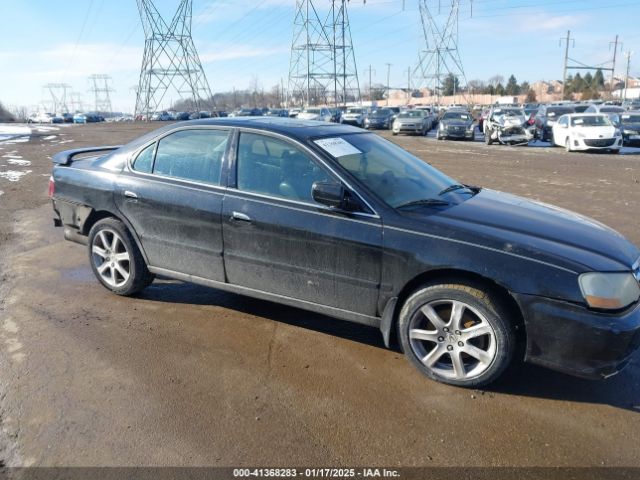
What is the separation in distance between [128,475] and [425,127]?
31.5 meters

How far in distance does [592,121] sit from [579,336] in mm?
19699

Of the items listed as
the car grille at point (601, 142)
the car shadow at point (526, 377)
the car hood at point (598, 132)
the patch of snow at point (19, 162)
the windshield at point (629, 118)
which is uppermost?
the windshield at point (629, 118)

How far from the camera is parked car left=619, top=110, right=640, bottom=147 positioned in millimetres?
21797

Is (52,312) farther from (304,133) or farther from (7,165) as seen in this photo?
(7,165)

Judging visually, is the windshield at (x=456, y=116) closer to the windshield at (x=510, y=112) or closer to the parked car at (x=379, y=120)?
the windshield at (x=510, y=112)

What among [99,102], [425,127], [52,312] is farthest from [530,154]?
[99,102]

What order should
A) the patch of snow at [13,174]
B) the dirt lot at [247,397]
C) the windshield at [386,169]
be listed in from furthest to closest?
1. the patch of snow at [13,174]
2. the windshield at [386,169]
3. the dirt lot at [247,397]

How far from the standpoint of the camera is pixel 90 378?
3.42 m

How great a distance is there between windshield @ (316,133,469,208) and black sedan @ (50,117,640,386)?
17 mm

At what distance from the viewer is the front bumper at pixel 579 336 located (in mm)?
2930

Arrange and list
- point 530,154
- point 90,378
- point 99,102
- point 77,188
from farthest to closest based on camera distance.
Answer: point 99,102
point 530,154
point 77,188
point 90,378

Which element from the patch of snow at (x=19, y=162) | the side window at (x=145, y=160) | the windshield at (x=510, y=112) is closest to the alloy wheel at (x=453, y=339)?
the side window at (x=145, y=160)

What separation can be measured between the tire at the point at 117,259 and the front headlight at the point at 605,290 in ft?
11.4

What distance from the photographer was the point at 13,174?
1312 centimetres
